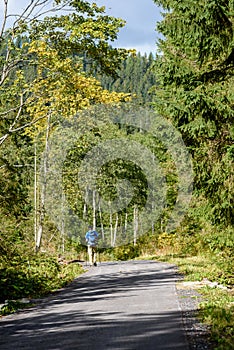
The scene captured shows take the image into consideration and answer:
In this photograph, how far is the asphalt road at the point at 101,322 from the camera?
6582 mm

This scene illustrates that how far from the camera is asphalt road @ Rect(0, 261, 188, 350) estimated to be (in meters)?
6.58

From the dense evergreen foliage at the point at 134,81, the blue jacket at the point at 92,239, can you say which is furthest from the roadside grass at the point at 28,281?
the dense evergreen foliage at the point at 134,81

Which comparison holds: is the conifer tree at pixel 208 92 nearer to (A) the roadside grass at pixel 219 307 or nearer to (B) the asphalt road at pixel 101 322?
(A) the roadside grass at pixel 219 307

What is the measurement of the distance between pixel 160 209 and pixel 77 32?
26.4 meters

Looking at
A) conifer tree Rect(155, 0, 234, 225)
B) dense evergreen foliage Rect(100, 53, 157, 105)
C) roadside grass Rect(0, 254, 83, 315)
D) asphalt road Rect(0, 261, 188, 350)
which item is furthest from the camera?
dense evergreen foliage Rect(100, 53, 157, 105)

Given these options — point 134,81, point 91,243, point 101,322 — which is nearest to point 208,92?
point 101,322

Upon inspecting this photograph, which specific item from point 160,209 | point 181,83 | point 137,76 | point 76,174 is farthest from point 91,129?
point 137,76

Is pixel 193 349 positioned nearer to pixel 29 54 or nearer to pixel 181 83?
pixel 181 83

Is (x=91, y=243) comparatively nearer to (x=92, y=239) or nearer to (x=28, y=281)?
(x=92, y=239)

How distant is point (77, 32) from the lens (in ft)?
46.2

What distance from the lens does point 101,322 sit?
809 cm

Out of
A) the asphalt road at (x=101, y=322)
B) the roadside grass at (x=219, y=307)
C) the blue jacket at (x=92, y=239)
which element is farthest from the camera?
the blue jacket at (x=92, y=239)

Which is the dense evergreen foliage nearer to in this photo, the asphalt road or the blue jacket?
Answer: the blue jacket

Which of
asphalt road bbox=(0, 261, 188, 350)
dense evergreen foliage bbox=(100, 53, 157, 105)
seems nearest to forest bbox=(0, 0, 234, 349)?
asphalt road bbox=(0, 261, 188, 350)
